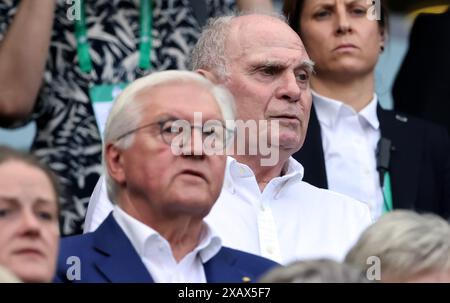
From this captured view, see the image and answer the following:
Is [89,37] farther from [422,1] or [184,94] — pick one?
[422,1]

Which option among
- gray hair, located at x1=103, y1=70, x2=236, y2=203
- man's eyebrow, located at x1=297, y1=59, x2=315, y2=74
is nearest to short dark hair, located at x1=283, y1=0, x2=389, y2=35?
man's eyebrow, located at x1=297, y1=59, x2=315, y2=74

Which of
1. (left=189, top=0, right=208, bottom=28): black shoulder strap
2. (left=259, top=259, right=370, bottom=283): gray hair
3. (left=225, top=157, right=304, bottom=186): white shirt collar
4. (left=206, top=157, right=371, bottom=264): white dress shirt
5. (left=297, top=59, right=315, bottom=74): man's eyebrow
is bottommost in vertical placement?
(left=206, top=157, right=371, bottom=264): white dress shirt

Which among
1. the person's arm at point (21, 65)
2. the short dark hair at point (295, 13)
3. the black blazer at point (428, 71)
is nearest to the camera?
the person's arm at point (21, 65)

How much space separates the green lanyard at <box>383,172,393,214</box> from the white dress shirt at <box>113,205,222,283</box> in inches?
61.9

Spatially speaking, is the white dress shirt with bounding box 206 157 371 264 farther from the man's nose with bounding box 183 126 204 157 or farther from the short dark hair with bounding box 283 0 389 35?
the short dark hair with bounding box 283 0 389 35

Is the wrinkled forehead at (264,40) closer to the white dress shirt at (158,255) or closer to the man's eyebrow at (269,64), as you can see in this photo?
the man's eyebrow at (269,64)

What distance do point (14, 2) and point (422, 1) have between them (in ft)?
8.28

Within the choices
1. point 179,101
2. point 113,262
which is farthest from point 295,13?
point 113,262

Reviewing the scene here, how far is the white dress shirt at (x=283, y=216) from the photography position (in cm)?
553

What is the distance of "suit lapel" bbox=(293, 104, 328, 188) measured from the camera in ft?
20.2

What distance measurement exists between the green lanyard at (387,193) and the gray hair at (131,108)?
141 cm

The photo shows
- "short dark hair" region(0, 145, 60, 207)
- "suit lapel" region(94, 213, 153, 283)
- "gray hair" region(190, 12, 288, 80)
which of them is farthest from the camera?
"gray hair" region(190, 12, 288, 80)

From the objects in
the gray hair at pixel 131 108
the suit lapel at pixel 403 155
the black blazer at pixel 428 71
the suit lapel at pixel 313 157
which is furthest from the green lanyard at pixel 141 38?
the black blazer at pixel 428 71
